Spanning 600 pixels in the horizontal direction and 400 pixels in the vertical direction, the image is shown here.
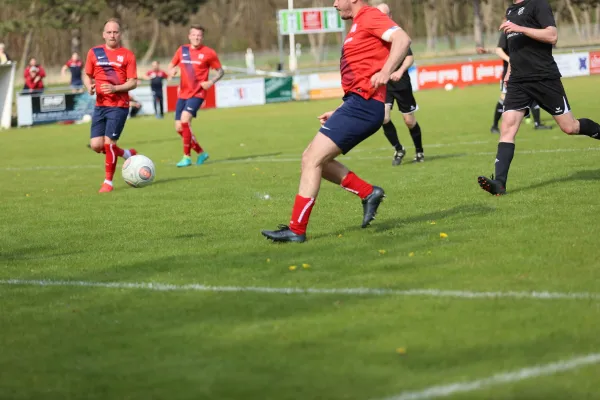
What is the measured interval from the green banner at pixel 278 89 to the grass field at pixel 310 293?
89.7 ft

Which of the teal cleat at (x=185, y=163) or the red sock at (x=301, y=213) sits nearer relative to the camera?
the red sock at (x=301, y=213)

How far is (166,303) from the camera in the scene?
20.7ft

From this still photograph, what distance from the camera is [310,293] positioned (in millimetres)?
6324

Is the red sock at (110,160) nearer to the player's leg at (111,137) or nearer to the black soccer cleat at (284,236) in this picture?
the player's leg at (111,137)

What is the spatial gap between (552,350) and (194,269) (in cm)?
327

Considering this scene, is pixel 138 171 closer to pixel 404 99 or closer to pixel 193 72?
pixel 404 99

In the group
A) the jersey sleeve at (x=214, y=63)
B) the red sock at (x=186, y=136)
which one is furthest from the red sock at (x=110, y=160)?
the jersey sleeve at (x=214, y=63)

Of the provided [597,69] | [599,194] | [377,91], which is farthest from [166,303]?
[597,69]

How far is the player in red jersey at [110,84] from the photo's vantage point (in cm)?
1373

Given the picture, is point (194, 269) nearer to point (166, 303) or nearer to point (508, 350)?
point (166, 303)

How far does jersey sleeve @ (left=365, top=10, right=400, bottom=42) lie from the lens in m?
8.03

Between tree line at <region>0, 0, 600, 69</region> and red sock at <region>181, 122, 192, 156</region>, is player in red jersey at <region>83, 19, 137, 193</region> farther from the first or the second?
tree line at <region>0, 0, 600, 69</region>

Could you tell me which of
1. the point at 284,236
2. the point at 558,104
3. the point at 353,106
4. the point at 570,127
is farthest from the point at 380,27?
the point at 570,127

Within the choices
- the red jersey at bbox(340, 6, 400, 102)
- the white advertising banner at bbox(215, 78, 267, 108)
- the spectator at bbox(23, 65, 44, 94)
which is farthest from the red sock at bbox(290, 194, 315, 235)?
the white advertising banner at bbox(215, 78, 267, 108)
